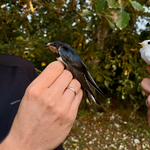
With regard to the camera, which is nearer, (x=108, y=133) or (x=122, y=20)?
(x=122, y=20)

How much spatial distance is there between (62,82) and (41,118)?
17cm

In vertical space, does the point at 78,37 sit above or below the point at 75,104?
below

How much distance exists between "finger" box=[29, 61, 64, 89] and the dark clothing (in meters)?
0.50

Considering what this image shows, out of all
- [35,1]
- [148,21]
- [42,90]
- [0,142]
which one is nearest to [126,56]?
[148,21]

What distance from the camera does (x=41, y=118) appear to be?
55 centimetres

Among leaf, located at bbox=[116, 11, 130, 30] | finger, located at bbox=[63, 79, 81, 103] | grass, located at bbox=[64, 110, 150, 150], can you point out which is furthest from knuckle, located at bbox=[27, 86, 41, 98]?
grass, located at bbox=[64, 110, 150, 150]

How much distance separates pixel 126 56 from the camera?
6.74 ft

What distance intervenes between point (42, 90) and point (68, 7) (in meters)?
1.91

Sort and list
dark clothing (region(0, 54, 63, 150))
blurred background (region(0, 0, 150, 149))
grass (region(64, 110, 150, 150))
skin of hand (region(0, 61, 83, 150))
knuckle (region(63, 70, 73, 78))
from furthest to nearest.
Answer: grass (region(64, 110, 150, 150)) < blurred background (region(0, 0, 150, 149)) < dark clothing (region(0, 54, 63, 150)) < knuckle (region(63, 70, 73, 78)) < skin of hand (region(0, 61, 83, 150))

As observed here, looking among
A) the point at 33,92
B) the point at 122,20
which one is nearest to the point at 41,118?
the point at 33,92

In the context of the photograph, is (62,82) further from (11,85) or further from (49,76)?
(11,85)

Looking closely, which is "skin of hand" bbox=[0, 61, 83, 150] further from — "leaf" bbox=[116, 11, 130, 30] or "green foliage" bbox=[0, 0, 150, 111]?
"green foliage" bbox=[0, 0, 150, 111]

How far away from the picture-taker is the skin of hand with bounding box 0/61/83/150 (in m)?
0.55

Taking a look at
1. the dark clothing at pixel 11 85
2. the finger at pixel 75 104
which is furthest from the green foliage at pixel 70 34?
the finger at pixel 75 104
